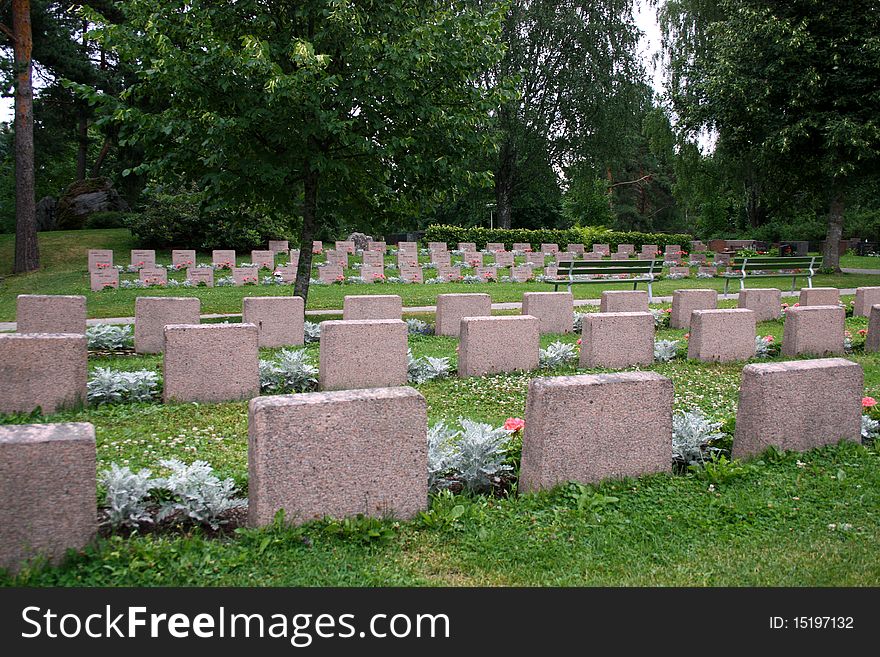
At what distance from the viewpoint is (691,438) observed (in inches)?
199

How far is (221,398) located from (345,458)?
11.7 ft

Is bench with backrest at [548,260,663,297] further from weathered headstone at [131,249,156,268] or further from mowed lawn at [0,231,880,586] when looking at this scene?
weathered headstone at [131,249,156,268]

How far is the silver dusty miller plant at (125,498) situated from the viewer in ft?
12.3

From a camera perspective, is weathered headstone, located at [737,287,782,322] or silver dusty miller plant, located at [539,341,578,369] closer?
silver dusty miller plant, located at [539,341,578,369]

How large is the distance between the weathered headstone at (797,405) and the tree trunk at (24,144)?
22888 mm

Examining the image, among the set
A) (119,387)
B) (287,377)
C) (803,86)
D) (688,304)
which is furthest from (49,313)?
(803,86)

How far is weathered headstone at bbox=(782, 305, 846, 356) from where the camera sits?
972cm

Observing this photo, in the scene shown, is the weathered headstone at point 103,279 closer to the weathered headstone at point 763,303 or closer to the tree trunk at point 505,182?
the weathered headstone at point 763,303

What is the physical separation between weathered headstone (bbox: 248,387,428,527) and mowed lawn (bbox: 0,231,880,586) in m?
0.13

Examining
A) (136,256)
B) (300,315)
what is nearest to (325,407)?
(300,315)

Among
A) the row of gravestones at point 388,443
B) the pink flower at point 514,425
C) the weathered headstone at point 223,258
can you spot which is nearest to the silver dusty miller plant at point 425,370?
the pink flower at point 514,425

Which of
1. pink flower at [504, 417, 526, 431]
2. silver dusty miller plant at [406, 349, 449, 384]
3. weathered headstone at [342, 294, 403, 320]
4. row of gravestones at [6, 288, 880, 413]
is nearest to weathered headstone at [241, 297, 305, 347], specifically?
row of gravestones at [6, 288, 880, 413]

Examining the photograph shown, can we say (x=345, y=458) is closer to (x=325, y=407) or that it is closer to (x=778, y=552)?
(x=325, y=407)
